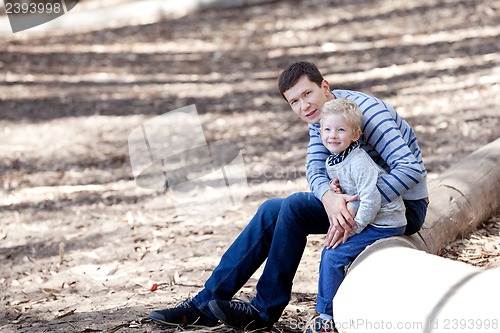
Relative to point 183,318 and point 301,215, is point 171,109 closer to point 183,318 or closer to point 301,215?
point 183,318

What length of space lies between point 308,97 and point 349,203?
1.58ft

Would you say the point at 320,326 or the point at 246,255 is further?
the point at 246,255

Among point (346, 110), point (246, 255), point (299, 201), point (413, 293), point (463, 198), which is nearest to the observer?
point (413, 293)

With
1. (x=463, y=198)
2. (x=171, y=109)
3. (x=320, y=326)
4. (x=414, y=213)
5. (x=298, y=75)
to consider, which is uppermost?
(x=298, y=75)

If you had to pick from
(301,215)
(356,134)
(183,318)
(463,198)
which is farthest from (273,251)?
(463,198)

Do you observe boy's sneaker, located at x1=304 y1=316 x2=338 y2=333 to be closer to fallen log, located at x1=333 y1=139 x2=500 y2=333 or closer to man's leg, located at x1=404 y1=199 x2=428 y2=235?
fallen log, located at x1=333 y1=139 x2=500 y2=333

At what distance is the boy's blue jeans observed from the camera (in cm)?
341

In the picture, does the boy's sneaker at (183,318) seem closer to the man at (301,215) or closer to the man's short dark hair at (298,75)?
the man at (301,215)

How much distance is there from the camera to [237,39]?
11336 millimetres

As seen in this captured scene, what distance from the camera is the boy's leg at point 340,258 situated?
326 cm

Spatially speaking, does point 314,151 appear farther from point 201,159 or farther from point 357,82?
point 357,82

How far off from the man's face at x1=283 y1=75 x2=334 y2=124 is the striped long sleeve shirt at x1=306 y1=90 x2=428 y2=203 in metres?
0.06

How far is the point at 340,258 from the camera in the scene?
10.7 feet

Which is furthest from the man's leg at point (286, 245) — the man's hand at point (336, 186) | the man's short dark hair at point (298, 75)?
the man's short dark hair at point (298, 75)
